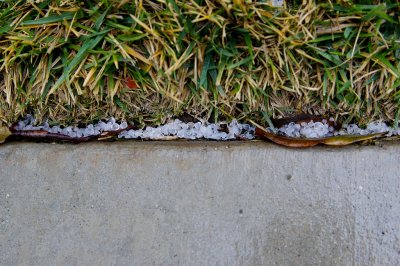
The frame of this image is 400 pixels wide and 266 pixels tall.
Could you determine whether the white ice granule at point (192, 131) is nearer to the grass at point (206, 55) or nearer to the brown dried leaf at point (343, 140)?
the grass at point (206, 55)

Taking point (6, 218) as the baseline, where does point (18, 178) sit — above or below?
above

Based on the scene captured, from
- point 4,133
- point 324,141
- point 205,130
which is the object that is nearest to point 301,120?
point 324,141

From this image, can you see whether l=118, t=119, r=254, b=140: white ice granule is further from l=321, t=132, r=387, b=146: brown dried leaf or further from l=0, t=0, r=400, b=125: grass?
l=321, t=132, r=387, b=146: brown dried leaf

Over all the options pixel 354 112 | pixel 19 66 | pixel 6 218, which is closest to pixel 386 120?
pixel 354 112

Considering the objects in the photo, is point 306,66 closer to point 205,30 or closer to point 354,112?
point 354,112

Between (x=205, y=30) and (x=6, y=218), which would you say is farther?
(x=6, y=218)

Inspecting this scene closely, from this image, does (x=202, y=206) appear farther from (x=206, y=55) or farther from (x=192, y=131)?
(x=206, y=55)
